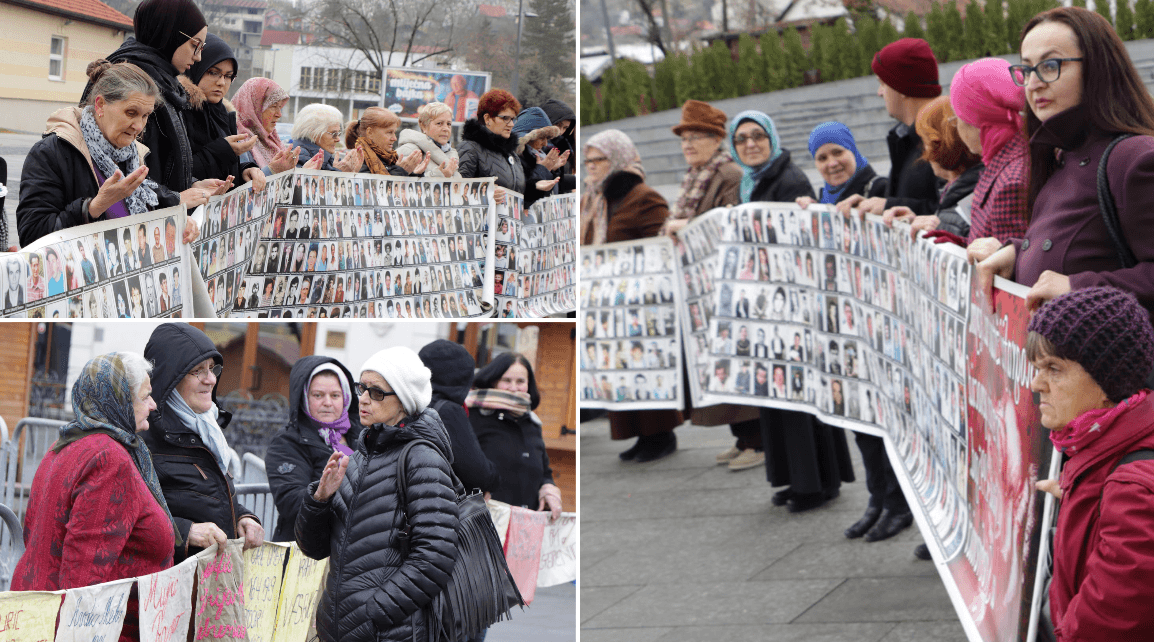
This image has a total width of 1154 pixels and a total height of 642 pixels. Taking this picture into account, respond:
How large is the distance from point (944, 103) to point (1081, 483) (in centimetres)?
286

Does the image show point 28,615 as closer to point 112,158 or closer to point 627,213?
point 112,158

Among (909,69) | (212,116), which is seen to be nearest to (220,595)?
(212,116)

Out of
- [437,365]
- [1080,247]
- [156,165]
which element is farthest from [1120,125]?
[156,165]

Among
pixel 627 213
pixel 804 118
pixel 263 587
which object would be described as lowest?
pixel 263 587

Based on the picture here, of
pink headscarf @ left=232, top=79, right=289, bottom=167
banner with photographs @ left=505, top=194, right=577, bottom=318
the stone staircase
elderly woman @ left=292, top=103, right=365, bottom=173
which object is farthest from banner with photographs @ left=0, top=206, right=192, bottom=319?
the stone staircase

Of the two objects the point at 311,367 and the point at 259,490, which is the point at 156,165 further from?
the point at 259,490

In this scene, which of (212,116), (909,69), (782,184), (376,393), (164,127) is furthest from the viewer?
(782,184)

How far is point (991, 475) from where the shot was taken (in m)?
3.47

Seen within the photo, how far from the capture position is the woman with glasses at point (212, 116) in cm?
545

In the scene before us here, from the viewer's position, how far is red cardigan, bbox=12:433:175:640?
334 cm

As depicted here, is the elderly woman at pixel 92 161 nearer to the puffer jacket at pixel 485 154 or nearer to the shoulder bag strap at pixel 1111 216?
the shoulder bag strap at pixel 1111 216

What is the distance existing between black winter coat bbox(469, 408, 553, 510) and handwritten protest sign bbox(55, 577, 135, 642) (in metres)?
2.95

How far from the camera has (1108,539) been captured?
90.4 inches

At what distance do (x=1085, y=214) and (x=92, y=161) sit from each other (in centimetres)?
327
